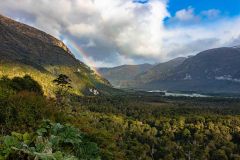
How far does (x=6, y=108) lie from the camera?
201 feet

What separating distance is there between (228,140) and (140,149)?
173 feet

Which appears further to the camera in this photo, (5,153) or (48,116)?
(48,116)

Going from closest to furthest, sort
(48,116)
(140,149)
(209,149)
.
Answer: (48,116)
(140,149)
(209,149)

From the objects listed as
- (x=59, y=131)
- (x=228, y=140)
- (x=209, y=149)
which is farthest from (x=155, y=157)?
(x=59, y=131)

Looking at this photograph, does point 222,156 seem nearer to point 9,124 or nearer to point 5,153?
point 9,124

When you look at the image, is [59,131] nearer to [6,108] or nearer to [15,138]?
[15,138]

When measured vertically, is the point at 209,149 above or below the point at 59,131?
below

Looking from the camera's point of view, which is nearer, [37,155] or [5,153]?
[37,155]

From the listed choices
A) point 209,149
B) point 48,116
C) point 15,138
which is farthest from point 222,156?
point 15,138

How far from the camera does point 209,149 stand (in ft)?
609

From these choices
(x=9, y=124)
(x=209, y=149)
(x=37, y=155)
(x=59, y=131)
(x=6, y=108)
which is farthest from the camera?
(x=209, y=149)

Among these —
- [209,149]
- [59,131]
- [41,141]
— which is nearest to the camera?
[41,141]

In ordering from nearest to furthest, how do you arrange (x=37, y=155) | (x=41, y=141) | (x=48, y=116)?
(x=37, y=155) < (x=41, y=141) < (x=48, y=116)

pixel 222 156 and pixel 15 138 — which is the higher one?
pixel 15 138
